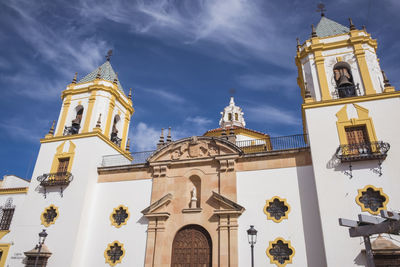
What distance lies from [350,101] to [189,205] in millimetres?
8858

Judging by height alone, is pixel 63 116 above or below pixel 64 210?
above

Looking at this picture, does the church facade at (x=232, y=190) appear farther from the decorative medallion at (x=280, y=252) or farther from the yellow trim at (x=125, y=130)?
the yellow trim at (x=125, y=130)

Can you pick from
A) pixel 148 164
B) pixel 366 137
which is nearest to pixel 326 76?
pixel 366 137

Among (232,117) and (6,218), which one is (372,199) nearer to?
(232,117)

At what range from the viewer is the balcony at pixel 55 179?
54.3 feet

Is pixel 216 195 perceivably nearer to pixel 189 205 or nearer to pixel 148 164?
pixel 189 205

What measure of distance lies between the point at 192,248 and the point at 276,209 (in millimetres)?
4144

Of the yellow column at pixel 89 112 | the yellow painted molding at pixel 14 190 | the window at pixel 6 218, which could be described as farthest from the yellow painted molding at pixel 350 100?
the window at pixel 6 218

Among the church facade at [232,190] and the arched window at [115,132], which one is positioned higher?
the arched window at [115,132]

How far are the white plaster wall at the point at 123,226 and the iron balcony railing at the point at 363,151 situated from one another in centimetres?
932

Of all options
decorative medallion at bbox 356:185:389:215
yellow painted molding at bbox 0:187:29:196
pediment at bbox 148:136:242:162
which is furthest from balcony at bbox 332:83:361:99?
yellow painted molding at bbox 0:187:29:196

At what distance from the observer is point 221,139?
15.5 meters

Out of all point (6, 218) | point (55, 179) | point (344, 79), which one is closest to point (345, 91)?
point (344, 79)

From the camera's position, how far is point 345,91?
582 inches
